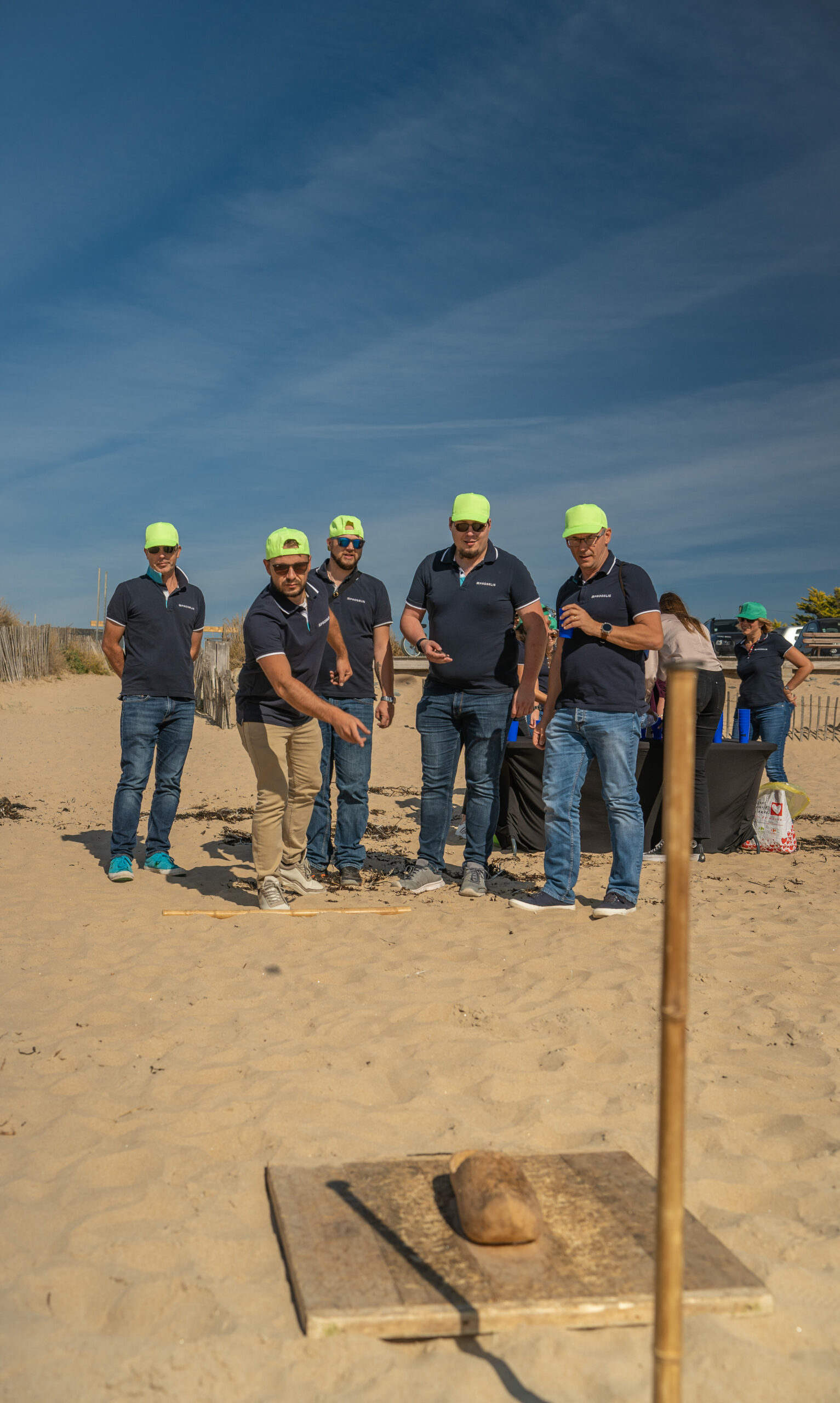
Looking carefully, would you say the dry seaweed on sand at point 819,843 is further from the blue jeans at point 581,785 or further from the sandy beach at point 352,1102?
the blue jeans at point 581,785

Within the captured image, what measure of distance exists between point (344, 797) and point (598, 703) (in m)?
1.88

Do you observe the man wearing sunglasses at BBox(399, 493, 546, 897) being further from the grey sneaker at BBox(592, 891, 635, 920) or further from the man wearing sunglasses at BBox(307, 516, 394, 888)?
the grey sneaker at BBox(592, 891, 635, 920)

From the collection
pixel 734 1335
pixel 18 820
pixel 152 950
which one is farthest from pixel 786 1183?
pixel 18 820

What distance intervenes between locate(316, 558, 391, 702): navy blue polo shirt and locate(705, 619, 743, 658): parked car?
61.4 feet

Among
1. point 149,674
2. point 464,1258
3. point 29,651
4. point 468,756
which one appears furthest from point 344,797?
point 29,651

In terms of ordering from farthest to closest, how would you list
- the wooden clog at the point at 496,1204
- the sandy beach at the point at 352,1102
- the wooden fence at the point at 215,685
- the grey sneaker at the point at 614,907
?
the wooden fence at the point at 215,685
the grey sneaker at the point at 614,907
the wooden clog at the point at 496,1204
the sandy beach at the point at 352,1102

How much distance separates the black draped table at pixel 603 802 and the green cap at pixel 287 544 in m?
2.84

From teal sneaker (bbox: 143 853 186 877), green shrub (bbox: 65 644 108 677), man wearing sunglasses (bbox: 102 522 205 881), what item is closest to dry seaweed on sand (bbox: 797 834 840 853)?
teal sneaker (bbox: 143 853 186 877)

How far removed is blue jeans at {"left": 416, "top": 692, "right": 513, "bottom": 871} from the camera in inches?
233

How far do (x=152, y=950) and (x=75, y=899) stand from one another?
4.30ft

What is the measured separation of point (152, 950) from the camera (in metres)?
4.79

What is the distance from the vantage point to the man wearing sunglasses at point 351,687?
6.25 metres

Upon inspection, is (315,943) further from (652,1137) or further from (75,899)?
(652,1137)

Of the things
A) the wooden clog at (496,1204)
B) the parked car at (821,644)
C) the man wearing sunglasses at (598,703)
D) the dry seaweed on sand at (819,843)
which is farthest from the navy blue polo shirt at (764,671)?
the parked car at (821,644)
